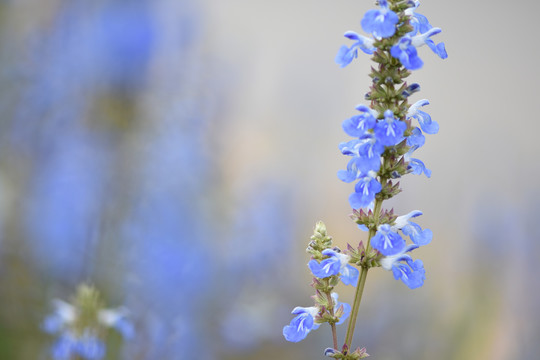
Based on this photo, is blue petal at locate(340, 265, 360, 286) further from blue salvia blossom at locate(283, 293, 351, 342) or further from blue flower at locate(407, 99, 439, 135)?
blue flower at locate(407, 99, 439, 135)

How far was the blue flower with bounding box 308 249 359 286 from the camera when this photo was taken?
111 cm

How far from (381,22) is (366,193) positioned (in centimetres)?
29

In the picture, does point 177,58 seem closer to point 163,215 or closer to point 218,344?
point 163,215

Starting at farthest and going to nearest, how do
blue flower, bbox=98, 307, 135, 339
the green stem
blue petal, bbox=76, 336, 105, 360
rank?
blue flower, bbox=98, 307, 135, 339 < blue petal, bbox=76, 336, 105, 360 < the green stem

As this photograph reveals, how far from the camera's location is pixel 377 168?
1092 mm

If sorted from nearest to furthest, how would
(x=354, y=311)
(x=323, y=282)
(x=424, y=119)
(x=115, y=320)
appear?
1. (x=354, y=311)
2. (x=323, y=282)
3. (x=424, y=119)
4. (x=115, y=320)

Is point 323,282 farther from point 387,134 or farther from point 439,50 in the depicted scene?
point 439,50

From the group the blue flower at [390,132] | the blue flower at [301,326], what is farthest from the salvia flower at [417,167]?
the blue flower at [301,326]

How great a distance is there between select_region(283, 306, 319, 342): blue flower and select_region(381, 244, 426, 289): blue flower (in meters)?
0.15

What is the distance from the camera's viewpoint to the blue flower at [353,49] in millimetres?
1183

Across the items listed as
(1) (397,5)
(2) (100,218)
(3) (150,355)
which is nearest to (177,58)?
(2) (100,218)

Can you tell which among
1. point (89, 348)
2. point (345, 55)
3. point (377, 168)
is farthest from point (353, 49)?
point (89, 348)

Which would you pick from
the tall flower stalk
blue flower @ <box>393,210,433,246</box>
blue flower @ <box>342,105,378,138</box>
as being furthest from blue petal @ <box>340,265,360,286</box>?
blue flower @ <box>342,105,378,138</box>

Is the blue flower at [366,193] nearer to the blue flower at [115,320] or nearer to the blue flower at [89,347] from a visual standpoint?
the blue flower at [89,347]
